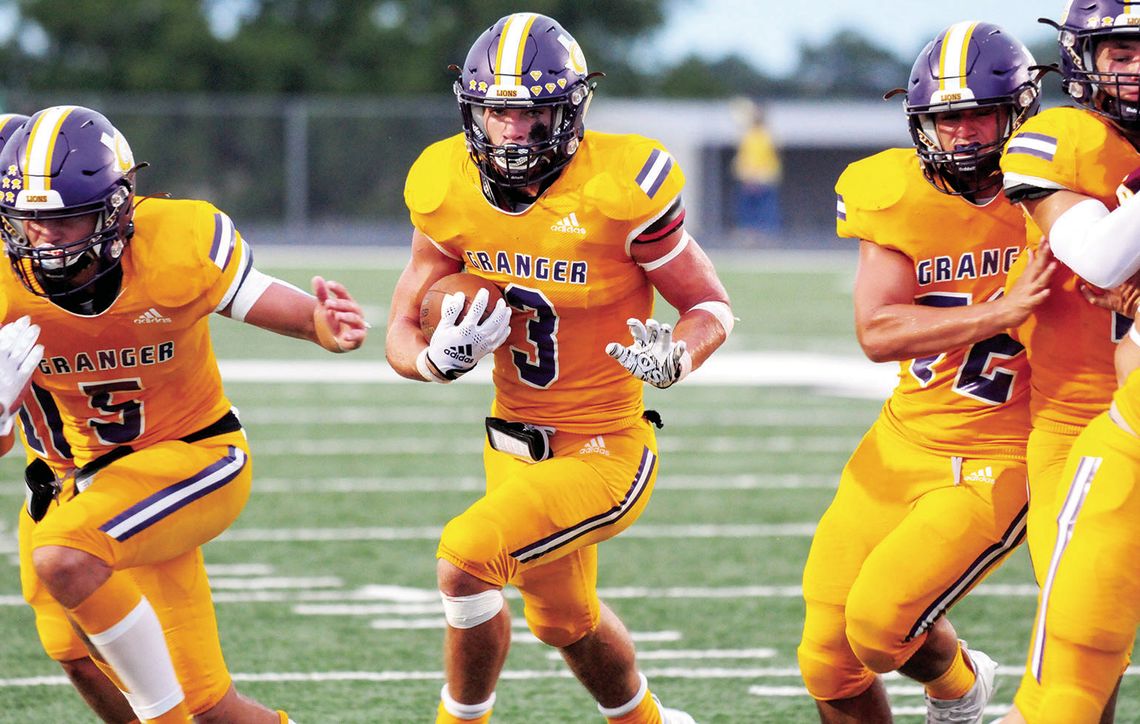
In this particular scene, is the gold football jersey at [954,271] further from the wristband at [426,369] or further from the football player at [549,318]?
the wristband at [426,369]

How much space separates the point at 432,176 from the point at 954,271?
1.28m

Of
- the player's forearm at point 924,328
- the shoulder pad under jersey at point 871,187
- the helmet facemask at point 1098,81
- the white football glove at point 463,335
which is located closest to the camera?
the helmet facemask at point 1098,81

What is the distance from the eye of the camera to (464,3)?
2952 centimetres

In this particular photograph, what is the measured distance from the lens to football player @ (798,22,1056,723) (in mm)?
3793

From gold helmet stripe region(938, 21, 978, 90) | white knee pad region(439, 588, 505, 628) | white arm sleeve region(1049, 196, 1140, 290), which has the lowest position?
white knee pad region(439, 588, 505, 628)

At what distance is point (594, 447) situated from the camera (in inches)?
163

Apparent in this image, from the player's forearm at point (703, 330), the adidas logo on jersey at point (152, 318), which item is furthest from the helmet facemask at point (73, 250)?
the player's forearm at point (703, 330)

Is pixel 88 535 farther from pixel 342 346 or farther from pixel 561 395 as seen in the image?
pixel 561 395

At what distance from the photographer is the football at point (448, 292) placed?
13.1 feet

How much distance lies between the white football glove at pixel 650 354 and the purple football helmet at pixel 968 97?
2.41 feet

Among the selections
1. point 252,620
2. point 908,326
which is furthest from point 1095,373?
point 252,620

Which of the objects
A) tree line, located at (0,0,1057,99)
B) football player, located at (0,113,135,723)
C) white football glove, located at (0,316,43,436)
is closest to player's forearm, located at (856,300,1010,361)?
white football glove, located at (0,316,43,436)

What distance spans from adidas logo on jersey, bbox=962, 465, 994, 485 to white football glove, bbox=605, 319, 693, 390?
722mm

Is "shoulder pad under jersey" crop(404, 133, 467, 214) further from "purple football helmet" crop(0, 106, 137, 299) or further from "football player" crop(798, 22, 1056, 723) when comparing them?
"football player" crop(798, 22, 1056, 723)
